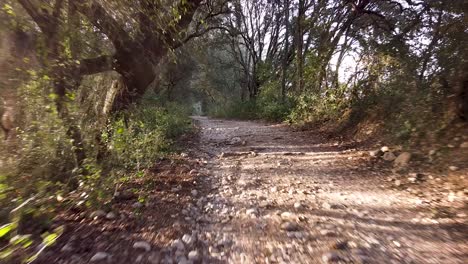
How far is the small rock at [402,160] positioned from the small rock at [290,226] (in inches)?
98.3

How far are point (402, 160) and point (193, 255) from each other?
3.58 metres

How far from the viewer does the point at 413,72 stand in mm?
5203

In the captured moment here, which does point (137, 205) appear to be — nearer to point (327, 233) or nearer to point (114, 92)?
point (327, 233)

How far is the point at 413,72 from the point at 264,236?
460 centimetres

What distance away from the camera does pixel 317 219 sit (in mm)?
2738

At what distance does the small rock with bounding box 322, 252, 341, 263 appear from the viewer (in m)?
2.03

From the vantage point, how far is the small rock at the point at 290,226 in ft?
8.34

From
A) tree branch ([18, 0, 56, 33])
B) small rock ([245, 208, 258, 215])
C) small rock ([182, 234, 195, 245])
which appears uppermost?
tree branch ([18, 0, 56, 33])

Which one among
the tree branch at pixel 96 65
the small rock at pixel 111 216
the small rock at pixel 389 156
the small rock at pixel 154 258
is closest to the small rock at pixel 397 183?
the small rock at pixel 389 156

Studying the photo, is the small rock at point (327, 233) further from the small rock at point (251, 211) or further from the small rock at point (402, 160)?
the small rock at point (402, 160)

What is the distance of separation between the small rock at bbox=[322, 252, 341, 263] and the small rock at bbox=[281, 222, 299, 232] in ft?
1.54

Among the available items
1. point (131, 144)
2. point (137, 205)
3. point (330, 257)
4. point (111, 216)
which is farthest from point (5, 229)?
point (131, 144)

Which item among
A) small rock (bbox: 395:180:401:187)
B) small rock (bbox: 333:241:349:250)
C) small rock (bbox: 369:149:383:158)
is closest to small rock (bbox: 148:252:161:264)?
small rock (bbox: 333:241:349:250)

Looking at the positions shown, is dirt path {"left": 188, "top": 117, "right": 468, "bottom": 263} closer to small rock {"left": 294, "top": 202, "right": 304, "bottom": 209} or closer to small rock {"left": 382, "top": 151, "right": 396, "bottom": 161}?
small rock {"left": 294, "top": 202, "right": 304, "bottom": 209}
